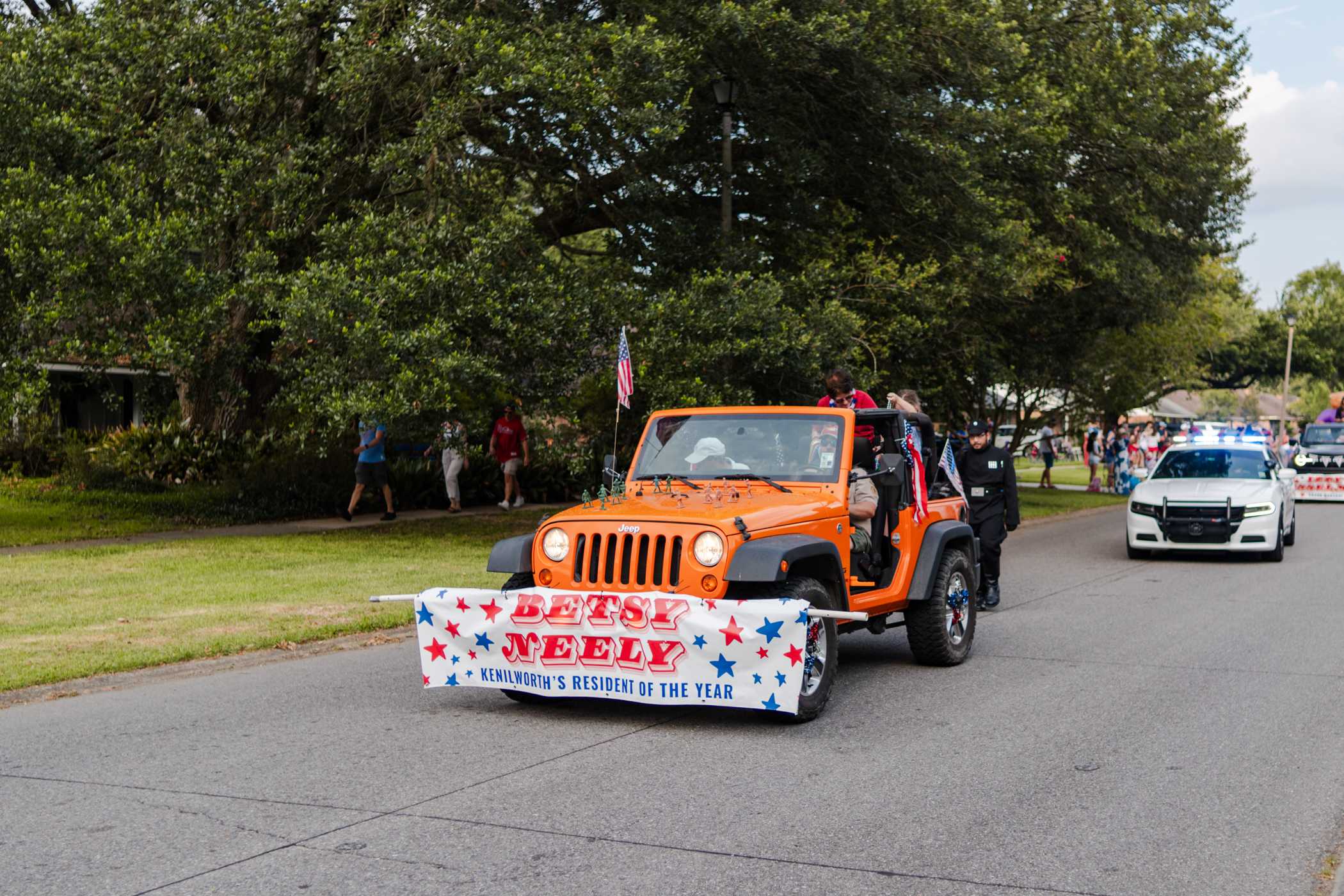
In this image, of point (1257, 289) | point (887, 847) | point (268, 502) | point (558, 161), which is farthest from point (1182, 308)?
point (1257, 289)

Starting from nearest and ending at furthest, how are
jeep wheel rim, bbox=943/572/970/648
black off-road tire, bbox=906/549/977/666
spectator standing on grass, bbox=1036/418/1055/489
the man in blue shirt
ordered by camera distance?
black off-road tire, bbox=906/549/977/666, jeep wheel rim, bbox=943/572/970/648, the man in blue shirt, spectator standing on grass, bbox=1036/418/1055/489

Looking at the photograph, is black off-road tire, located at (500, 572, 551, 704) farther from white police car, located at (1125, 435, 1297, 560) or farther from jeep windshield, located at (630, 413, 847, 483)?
white police car, located at (1125, 435, 1297, 560)

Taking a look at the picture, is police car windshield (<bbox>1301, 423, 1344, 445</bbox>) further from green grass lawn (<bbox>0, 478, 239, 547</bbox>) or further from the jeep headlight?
the jeep headlight

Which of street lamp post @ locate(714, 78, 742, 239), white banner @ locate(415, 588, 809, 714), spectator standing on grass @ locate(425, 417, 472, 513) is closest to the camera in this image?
white banner @ locate(415, 588, 809, 714)

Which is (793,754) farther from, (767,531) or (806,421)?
(806,421)

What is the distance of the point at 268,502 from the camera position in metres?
20.8

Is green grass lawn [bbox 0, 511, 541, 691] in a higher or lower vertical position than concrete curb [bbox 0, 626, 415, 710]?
higher

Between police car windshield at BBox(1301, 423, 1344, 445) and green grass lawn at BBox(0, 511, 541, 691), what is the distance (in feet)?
83.9

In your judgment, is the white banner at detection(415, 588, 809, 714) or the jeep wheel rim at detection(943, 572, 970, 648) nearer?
the white banner at detection(415, 588, 809, 714)

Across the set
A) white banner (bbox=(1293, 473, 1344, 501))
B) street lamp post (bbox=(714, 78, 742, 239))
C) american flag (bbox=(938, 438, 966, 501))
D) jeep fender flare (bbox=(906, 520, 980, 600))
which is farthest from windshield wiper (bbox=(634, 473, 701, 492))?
white banner (bbox=(1293, 473, 1344, 501))

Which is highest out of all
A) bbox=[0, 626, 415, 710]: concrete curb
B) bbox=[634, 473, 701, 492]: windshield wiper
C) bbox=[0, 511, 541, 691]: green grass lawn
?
bbox=[634, 473, 701, 492]: windshield wiper

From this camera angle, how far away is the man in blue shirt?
20281mm

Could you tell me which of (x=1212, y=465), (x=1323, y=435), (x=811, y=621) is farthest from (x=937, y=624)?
(x=1323, y=435)

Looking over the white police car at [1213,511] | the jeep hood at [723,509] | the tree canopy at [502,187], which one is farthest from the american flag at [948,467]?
the white police car at [1213,511]
